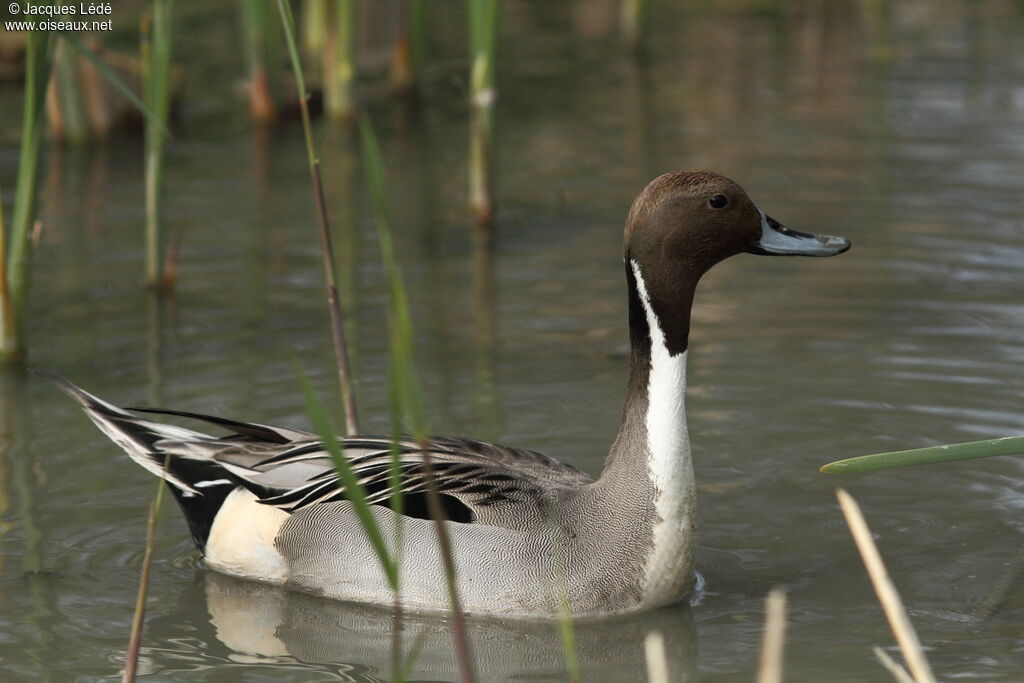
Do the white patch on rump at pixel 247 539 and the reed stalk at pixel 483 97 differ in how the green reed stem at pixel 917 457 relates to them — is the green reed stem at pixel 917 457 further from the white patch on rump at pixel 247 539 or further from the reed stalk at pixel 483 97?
the reed stalk at pixel 483 97

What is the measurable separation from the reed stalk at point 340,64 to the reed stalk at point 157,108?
2770 millimetres

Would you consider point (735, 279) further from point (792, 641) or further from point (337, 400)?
point (792, 641)

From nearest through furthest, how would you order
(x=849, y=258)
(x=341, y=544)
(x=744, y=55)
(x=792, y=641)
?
(x=792, y=641) < (x=341, y=544) < (x=849, y=258) < (x=744, y=55)

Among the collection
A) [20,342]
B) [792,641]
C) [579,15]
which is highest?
[579,15]

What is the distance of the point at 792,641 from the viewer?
4930 millimetres

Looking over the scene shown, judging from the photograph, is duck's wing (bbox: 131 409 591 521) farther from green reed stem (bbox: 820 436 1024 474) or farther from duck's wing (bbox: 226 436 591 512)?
green reed stem (bbox: 820 436 1024 474)

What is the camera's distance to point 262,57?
11.6 metres

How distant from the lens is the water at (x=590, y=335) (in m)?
5.11

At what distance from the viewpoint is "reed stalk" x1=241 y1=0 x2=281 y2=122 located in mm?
11063

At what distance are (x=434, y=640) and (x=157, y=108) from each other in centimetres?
308

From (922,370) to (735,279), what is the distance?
163 centimetres

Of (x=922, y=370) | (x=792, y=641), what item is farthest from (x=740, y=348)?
(x=792, y=641)

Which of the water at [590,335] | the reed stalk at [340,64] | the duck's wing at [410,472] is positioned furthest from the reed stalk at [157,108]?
the reed stalk at [340,64]

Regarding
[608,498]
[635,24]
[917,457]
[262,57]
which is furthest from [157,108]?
[635,24]
